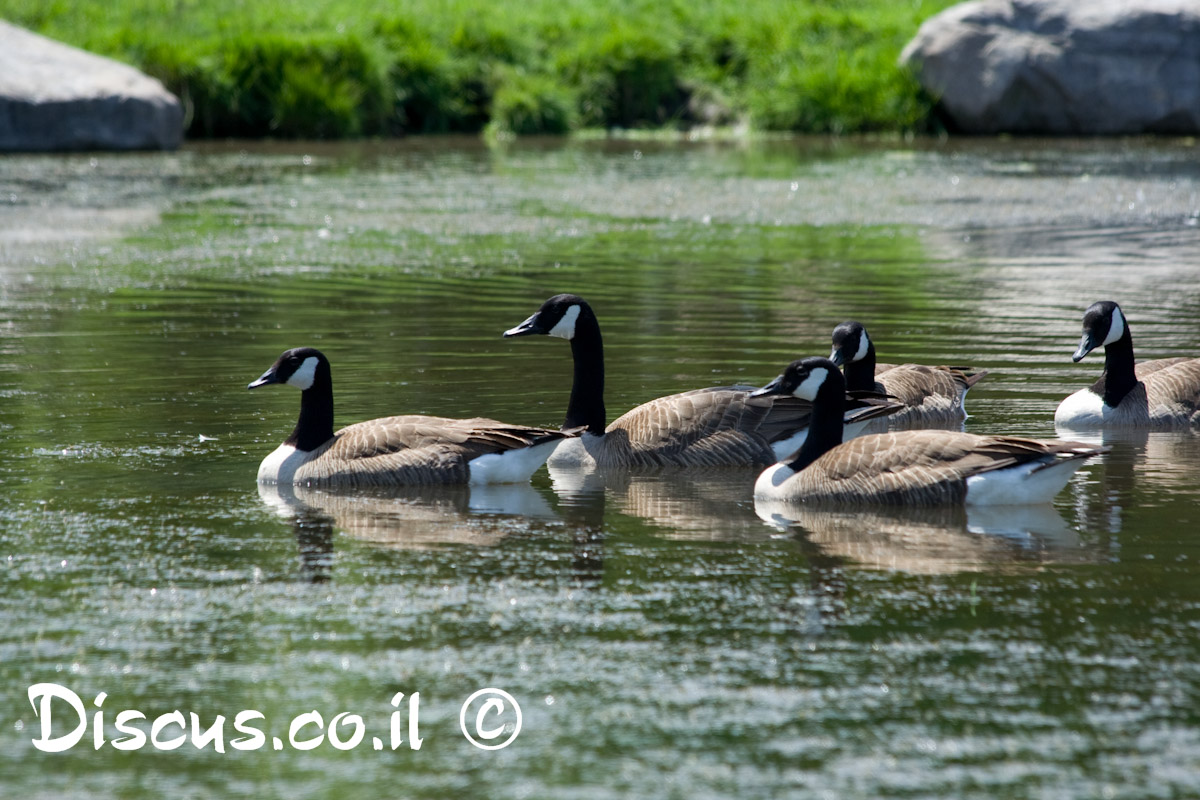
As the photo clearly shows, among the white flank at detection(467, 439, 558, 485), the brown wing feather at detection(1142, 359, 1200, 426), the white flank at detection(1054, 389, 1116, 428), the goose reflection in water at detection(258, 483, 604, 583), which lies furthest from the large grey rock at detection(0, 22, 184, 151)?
the brown wing feather at detection(1142, 359, 1200, 426)

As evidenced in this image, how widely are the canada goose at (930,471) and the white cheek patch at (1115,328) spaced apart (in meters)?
2.64

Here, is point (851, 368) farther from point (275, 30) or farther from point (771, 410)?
point (275, 30)

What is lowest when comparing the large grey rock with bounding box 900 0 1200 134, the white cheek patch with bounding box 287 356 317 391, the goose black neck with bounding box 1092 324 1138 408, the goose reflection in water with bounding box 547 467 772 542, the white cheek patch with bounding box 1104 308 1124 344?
the goose reflection in water with bounding box 547 467 772 542

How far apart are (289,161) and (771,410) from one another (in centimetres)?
2077

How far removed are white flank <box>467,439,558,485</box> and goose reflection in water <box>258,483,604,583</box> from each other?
6cm

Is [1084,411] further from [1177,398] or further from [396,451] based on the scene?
[396,451]

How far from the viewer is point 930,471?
27.9 ft

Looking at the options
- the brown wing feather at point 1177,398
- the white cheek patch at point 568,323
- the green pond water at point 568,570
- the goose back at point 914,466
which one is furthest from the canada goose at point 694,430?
the brown wing feather at point 1177,398

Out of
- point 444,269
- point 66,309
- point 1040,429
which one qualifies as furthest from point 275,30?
point 1040,429

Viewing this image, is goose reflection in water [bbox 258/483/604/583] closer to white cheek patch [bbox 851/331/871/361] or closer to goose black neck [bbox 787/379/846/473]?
goose black neck [bbox 787/379/846/473]

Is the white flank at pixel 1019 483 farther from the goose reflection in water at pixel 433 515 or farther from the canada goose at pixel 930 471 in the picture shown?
the goose reflection in water at pixel 433 515

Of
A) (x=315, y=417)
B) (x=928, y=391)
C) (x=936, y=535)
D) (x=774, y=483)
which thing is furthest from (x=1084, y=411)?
(x=315, y=417)

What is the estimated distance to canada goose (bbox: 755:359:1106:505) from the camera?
839 centimetres

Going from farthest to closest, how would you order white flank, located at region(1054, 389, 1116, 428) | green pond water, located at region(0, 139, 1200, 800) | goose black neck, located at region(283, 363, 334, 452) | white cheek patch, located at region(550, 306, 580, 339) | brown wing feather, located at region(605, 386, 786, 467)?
white flank, located at region(1054, 389, 1116, 428)
white cheek patch, located at region(550, 306, 580, 339)
brown wing feather, located at region(605, 386, 786, 467)
goose black neck, located at region(283, 363, 334, 452)
green pond water, located at region(0, 139, 1200, 800)
